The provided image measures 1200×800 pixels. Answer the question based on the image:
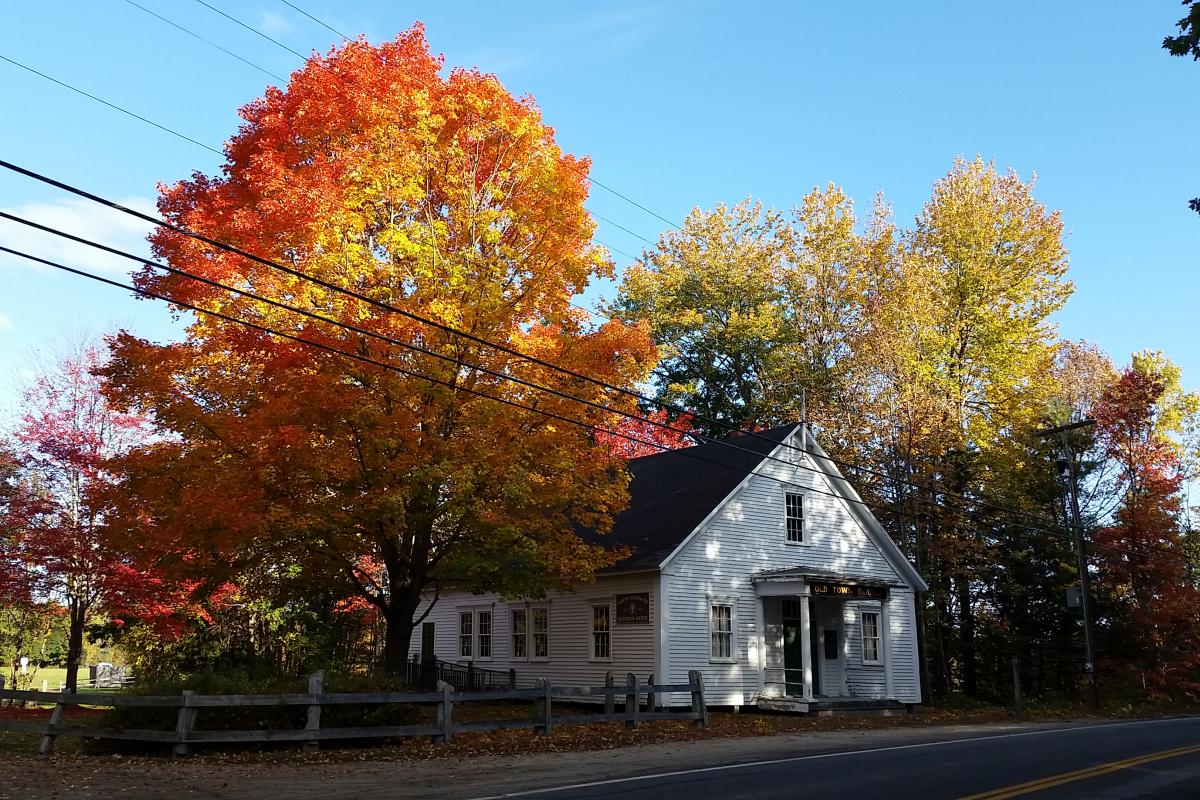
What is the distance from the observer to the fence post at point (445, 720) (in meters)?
16.0

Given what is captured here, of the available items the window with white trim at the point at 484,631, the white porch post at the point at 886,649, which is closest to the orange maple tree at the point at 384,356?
the window with white trim at the point at 484,631

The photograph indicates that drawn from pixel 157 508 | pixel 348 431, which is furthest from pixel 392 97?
pixel 157 508

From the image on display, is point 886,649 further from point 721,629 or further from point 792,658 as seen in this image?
point 721,629

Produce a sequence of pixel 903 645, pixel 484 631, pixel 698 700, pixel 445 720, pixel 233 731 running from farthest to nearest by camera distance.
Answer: pixel 484 631 < pixel 903 645 < pixel 698 700 < pixel 445 720 < pixel 233 731

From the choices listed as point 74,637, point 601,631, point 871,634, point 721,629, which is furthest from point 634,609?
point 74,637

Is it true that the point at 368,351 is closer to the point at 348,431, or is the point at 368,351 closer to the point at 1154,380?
the point at 348,431

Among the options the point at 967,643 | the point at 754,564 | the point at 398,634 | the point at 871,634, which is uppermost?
the point at 754,564

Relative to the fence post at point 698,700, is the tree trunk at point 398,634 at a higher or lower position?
higher

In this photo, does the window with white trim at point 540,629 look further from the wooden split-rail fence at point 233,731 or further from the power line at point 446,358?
the wooden split-rail fence at point 233,731

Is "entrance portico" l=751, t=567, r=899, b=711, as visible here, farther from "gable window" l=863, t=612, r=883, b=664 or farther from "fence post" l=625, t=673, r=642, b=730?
"fence post" l=625, t=673, r=642, b=730

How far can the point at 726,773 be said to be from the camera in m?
12.6

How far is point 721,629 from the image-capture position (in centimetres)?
2638

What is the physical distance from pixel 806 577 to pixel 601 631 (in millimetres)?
6066

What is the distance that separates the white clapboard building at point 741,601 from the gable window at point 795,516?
0.04 metres
